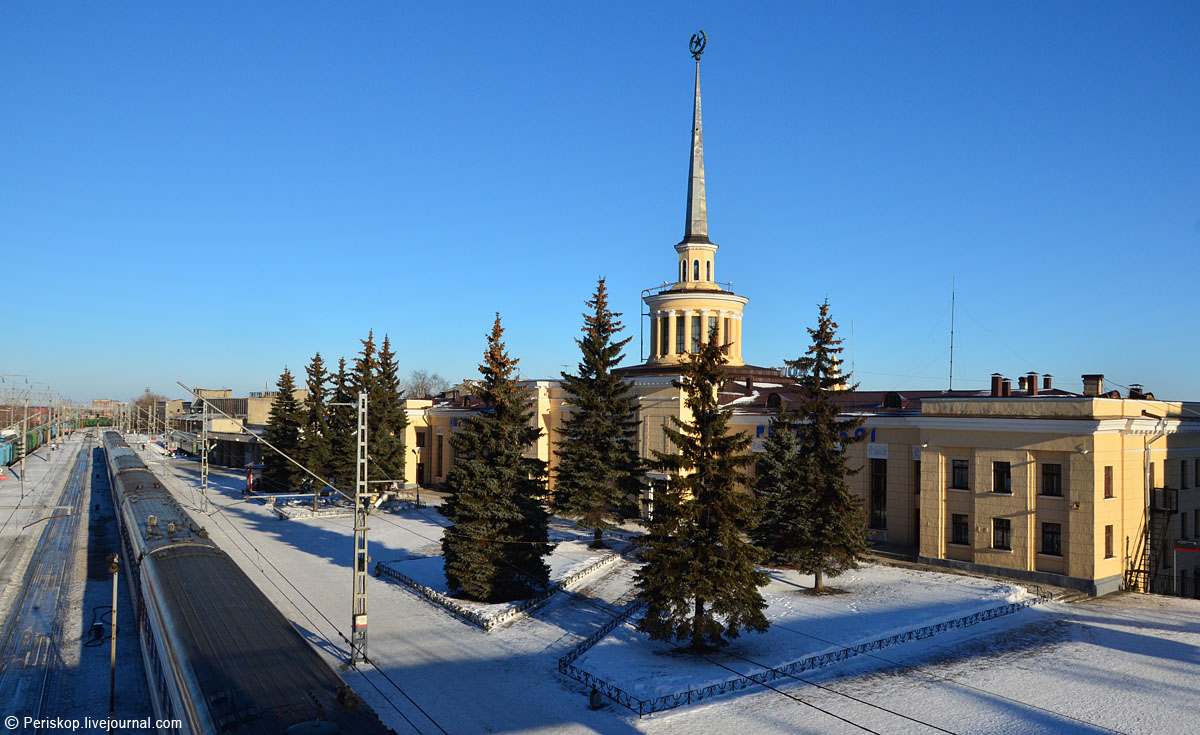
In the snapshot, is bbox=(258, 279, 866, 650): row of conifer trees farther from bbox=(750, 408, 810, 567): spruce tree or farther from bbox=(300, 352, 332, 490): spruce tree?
bbox=(300, 352, 332, 490): spruce tree

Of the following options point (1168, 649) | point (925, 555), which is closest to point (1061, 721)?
point (1168, 649)

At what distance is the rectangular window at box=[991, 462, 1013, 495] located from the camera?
32272 mm

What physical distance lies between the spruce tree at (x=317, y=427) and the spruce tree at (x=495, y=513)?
88.4 ft

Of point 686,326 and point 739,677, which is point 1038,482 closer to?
point 739,677

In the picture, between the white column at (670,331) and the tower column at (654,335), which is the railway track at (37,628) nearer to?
the tower column at (654,335)

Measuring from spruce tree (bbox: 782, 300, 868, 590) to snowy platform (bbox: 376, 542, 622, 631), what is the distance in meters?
9.03

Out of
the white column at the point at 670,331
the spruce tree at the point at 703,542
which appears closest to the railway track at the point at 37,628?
the spruce tree at the point at 703,542

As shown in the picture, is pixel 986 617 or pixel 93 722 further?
pixel 986 617

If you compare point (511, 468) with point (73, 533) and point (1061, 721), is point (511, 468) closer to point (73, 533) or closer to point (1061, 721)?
point (1061, 721)

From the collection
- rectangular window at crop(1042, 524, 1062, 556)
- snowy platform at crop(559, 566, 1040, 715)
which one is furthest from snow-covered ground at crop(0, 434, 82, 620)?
rectangular window at crop(1042, 524, 1062, 556)

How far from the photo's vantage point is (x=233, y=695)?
39.9ft

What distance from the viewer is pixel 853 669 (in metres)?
21.9

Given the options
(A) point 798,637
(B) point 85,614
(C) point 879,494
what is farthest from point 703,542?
(B) point 85,614

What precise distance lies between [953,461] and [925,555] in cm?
433
